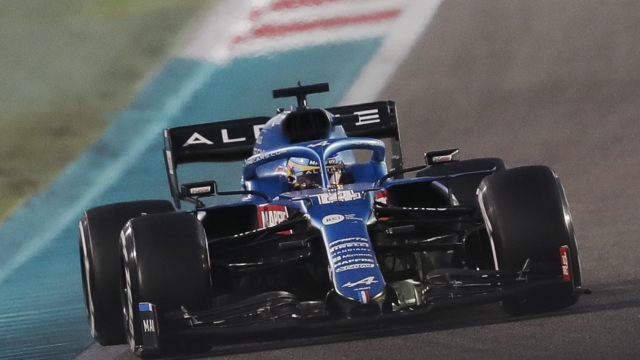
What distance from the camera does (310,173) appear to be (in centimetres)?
1018

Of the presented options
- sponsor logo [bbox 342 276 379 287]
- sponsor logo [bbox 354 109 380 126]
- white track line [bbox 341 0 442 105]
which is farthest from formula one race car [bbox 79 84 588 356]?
white track line [bbox 341 0 442 105]

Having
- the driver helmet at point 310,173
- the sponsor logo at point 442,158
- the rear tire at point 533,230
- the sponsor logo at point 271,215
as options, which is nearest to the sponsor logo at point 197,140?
the driver helmet at point 310,173

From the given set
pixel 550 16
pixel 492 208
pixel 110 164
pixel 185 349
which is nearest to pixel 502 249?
pixel 492 208

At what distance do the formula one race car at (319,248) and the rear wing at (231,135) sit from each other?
93 cm

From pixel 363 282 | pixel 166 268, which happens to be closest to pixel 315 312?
pixel 363 282

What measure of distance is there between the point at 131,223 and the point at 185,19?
1293cm

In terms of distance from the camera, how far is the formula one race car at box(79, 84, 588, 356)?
8375 millimetres

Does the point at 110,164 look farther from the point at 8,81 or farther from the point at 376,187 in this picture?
the point at 376,187

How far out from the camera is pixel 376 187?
944 cm

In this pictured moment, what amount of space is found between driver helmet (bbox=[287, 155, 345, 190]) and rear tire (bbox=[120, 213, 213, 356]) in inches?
63.8

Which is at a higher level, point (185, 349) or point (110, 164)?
point (110, 164)

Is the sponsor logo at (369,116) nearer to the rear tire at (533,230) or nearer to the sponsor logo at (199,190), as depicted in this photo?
the sponsor logo at (199,190)

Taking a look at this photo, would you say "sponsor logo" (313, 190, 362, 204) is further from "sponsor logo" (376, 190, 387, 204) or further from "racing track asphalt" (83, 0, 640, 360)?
"racing track asphalt" (83, 0, 640, 360)

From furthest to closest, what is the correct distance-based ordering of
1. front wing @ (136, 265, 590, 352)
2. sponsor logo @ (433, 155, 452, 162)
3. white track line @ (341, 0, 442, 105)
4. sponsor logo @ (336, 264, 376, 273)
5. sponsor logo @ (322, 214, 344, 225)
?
white track line @ (341, 0, 442, 105), sponsor logo @ (433, 155, 452, 162), sponsor logo @ (322, 214, 344, 225), sponsor logo @ (336, 264, 376, 273), front wing @ (136, 265, 590, 352)
